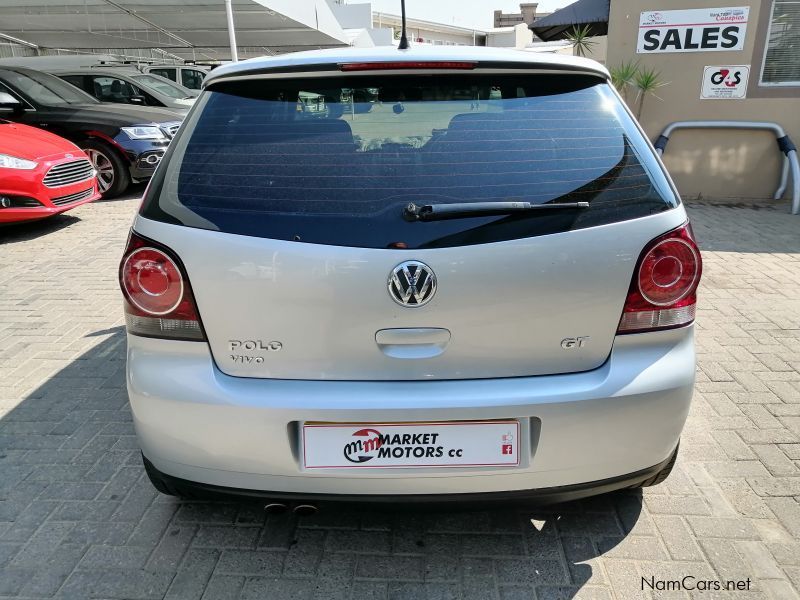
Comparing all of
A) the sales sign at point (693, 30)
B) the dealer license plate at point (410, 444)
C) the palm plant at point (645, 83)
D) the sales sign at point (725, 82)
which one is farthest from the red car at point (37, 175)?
the sales sign at point (725, 82)

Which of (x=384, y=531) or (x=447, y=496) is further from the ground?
(x=447, y=496)

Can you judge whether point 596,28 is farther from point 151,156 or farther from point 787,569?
point 787,569

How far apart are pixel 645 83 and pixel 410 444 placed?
→ 8.18 meters

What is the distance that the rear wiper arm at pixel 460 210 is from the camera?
6.16 ft

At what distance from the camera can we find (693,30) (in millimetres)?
8586

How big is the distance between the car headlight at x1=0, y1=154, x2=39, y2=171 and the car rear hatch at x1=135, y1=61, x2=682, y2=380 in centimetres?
552

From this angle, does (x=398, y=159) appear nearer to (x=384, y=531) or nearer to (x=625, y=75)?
(x=384, y=531)

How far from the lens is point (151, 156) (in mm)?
8930

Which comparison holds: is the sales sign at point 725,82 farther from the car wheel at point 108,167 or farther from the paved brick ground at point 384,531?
the car wheel at point 108,167

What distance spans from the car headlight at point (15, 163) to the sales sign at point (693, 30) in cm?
778

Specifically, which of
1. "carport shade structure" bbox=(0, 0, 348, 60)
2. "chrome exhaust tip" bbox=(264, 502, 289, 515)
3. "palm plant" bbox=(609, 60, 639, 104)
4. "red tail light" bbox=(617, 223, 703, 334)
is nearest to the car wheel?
"palm plant" bbox=(609, 60, 639, 104)

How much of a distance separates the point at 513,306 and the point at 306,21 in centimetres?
2024

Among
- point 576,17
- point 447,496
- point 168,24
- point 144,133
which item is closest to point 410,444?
point 447,496

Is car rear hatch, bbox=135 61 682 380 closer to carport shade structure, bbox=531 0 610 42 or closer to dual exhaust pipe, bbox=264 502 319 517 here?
dual exhaust pipe, bbox=264 502 319 517
